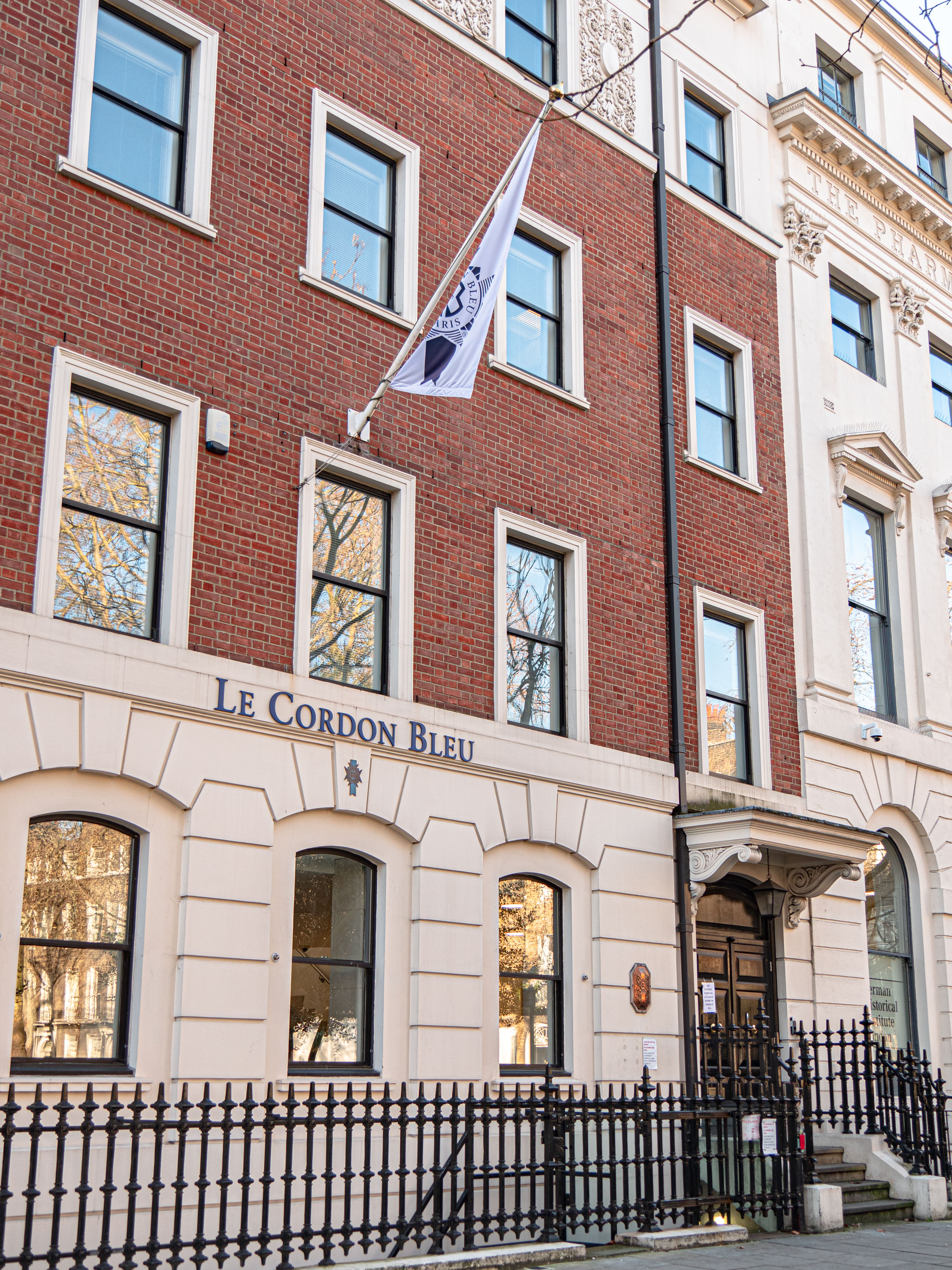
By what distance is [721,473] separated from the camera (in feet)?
60.9

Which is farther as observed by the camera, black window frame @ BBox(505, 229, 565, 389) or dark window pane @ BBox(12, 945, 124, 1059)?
black window frame @ BBox(505, 229, 565, 389)

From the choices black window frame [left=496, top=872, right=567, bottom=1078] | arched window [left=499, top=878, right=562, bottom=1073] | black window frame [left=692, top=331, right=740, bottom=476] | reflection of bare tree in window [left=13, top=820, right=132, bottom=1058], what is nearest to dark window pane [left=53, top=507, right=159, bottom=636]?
reflection of bare tree in window [left=13, top=820, right=132, bottom=1058]

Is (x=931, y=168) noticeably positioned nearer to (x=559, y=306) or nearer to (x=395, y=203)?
(x=559, y=306)

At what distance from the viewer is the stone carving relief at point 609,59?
60.5 feet

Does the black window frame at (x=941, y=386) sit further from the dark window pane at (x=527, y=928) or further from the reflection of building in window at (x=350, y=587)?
the reflection of building in window at (x=350, y=587)

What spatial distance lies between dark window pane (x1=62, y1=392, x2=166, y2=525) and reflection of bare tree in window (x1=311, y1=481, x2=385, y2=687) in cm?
179

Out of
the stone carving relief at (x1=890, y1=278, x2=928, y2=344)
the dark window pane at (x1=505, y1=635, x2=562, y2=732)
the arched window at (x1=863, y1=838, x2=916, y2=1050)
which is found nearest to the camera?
the dark window pane at (x1=505, y1=635, x2=562, y2=732)

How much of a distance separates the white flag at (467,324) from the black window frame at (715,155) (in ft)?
23.8

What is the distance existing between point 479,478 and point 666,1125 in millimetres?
7414

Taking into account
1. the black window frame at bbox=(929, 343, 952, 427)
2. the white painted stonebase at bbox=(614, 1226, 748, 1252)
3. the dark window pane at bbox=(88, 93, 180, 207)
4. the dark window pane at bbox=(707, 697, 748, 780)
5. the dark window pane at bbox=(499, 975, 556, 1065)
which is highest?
the black window frame at bbox=(929, 343, 952, 427)

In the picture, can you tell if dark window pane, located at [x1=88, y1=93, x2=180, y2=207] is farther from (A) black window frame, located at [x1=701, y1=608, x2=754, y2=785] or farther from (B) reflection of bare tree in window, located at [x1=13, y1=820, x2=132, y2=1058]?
(A) black window frame, located at [x1=701, y1=608, x2=754, y2=785]

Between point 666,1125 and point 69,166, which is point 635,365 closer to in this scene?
point 69,166

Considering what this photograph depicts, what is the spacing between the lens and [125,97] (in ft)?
43.1

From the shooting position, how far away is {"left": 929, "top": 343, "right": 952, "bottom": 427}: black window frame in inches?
961
